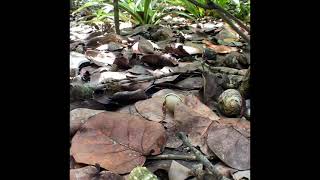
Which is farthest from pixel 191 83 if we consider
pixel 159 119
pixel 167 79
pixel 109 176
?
pixel 109 176

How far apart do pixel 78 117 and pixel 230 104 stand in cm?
48

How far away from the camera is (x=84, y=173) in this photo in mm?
949

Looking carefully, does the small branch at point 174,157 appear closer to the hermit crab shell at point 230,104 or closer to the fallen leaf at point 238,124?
the fallen leaf at point 238,124

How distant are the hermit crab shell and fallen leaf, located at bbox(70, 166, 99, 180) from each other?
1.79ft

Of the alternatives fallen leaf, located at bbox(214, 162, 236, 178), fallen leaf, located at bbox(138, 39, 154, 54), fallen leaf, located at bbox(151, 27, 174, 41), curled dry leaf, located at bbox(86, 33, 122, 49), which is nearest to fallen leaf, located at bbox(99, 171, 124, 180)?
fallen leaf, located at bbox(214, 162, 236, 178)

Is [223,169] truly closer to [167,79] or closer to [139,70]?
[167,79]

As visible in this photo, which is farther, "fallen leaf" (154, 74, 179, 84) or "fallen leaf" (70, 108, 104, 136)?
"fallen leaf" (154, 74, 179, 84)

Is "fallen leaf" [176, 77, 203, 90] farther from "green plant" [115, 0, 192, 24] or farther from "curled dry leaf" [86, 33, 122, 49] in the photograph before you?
"green plant" [115, 0, 192, 24]

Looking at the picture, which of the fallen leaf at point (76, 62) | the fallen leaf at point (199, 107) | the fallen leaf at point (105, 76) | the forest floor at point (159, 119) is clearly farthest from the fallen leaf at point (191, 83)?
the fallen leaf at point (76, 62)

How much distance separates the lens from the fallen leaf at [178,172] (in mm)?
967

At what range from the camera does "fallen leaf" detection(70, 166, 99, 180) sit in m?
0.93

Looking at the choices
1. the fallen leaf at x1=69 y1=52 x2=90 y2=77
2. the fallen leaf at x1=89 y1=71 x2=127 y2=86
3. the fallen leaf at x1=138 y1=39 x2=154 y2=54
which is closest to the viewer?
the fallen leaf at x1=89 y1=71 x2=127 y2=86

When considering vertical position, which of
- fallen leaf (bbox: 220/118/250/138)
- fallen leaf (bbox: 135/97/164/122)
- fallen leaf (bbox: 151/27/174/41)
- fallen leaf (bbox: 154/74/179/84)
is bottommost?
fallen leaf (bbox: 220/118/250/138)
